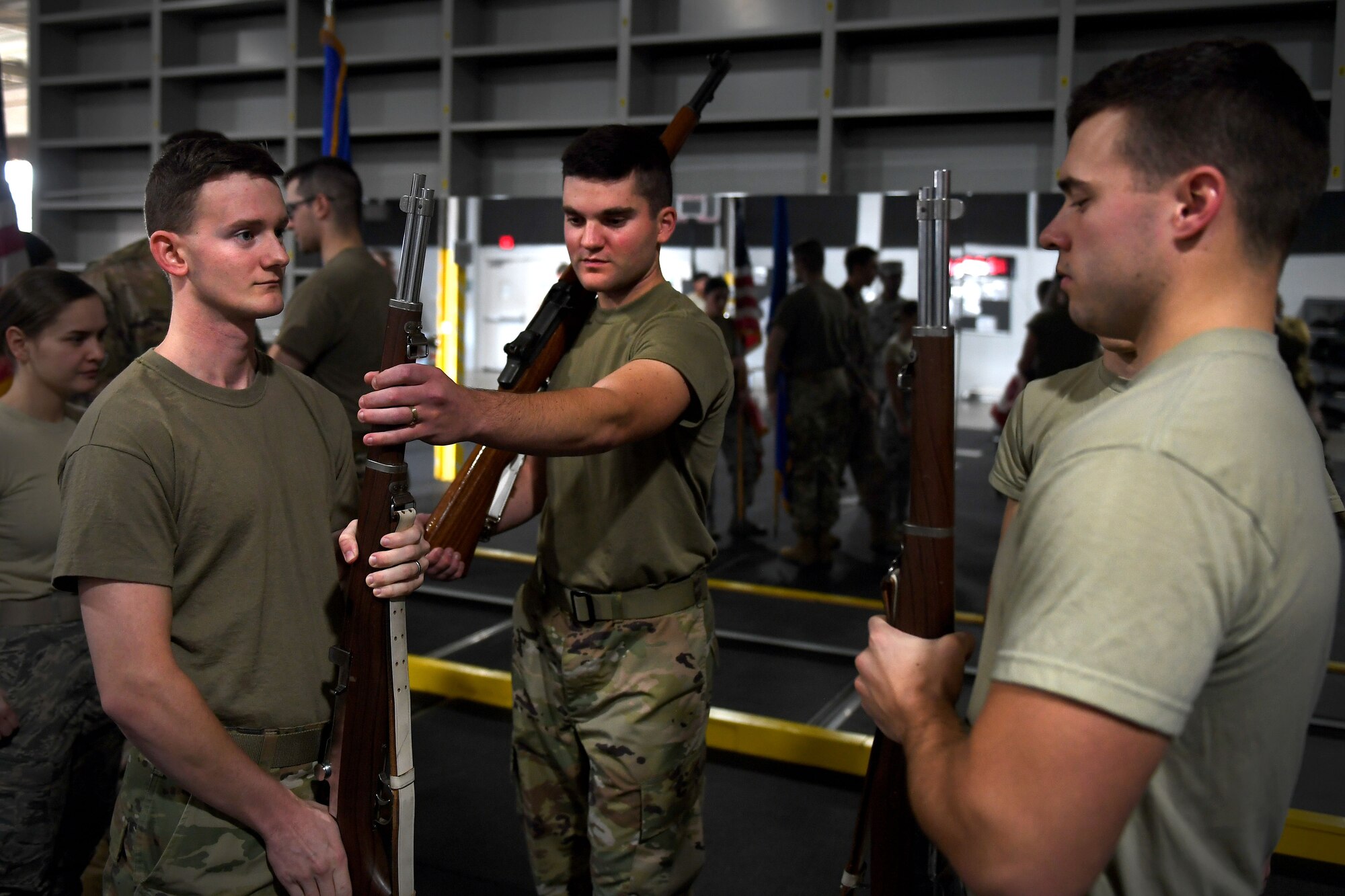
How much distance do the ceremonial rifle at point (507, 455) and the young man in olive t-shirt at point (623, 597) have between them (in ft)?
0.14

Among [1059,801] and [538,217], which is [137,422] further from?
[538,217]

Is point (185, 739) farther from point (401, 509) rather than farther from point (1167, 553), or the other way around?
point (1167, 553)

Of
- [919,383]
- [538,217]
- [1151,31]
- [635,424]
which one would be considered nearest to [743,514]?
[538,217]

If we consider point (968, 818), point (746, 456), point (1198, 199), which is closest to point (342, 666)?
point (968, 818)

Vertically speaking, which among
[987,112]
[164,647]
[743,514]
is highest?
[987,112]

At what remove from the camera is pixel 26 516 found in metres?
1.74

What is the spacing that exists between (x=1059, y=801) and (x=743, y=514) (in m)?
4.30

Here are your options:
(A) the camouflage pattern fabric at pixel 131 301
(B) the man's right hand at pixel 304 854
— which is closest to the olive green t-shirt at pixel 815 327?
(A) the camouflage pattern fabric at pixel 131 301

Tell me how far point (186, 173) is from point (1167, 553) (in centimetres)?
115

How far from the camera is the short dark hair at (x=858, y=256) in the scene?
4395 millimetres

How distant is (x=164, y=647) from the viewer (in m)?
1.07

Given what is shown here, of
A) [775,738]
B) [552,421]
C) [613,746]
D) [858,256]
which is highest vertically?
[858,256]

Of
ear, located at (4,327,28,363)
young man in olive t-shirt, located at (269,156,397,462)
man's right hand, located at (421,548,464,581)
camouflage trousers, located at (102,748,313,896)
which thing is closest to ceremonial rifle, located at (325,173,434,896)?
camouflage trousers, located at (102,748,313,896)

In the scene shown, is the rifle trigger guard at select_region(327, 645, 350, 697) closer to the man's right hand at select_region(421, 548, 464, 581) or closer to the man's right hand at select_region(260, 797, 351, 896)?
the man's right hand at select_region(260, 797, 351, 896)
